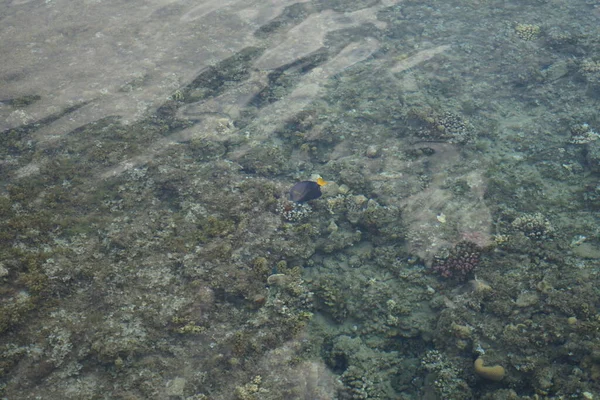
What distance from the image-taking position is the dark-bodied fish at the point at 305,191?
7.16 meters

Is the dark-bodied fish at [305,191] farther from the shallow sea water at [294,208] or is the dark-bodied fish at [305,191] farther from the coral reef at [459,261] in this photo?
the coral reef at [459,261]

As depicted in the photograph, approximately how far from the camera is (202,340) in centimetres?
545

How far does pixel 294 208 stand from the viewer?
7.27 metres

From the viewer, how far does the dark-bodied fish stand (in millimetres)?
7156

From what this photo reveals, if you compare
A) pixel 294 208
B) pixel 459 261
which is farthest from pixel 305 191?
pixel 459 261

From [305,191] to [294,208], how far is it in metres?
0.41

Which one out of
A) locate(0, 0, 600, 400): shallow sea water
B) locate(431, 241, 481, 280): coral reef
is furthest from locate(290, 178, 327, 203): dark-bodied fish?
locate(431, 241, 481, 280): coral reef

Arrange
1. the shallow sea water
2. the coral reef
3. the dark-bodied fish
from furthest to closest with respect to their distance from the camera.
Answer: the dark-bodied fish
the coral reef
the shallow sea water

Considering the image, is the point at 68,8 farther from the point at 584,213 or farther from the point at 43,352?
the point at 584,213

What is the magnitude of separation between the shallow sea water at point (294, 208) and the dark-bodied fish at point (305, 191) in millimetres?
253

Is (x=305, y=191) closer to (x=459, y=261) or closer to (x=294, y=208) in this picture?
(x=294, y=208)

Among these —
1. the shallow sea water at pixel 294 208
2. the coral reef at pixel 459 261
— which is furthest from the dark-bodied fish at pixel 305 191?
the coral reef at pixel 459 261

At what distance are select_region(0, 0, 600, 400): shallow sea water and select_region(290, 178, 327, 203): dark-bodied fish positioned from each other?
0.25 metres

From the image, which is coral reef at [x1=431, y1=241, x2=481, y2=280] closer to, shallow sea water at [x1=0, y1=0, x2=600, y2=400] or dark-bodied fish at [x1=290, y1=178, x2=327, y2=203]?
shallow sea water at [x1=0, y1=0, x2=600, y2=400]
